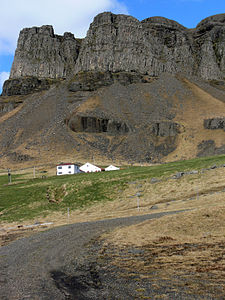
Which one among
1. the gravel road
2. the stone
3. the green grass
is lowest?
the green grass

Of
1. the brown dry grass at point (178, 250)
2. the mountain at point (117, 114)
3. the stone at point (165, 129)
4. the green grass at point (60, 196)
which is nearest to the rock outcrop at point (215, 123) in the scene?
the mountain at point (117, 114)

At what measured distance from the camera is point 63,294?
11.4 meters

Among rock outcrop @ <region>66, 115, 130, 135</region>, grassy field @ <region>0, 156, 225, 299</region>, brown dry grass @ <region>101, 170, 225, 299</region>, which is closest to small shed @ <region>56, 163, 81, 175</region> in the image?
grassy field @ <region>0, 156, 225, 299</region>

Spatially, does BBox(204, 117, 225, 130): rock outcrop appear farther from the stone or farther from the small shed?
the small shed

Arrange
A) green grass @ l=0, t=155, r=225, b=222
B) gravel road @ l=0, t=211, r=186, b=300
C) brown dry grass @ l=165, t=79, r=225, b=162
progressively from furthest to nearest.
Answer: brown dry grass @ l=165, t=79, r=225, b=162, green grass @ l=0, t=155, r=225, b=222, gravel road @ l=0, t=211, r=186, b=300

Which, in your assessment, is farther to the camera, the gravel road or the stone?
the stone

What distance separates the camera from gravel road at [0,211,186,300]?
11523 millimetres

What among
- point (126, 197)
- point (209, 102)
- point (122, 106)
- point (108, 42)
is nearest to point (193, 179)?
point (126, 197)

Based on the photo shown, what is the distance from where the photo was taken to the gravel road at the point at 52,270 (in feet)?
37.8

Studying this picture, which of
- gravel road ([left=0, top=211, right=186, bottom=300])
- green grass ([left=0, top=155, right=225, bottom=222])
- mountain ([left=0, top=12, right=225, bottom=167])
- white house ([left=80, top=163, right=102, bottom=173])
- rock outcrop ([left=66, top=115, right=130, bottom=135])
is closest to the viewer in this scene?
gravel road ([left=0, top=211, right=186, bottom=300])

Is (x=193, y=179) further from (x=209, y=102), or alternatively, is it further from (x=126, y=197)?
(x=209, y=102)

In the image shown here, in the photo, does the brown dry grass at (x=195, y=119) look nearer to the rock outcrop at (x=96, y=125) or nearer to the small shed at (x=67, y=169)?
the rock outcrop at (x=96, y=125)

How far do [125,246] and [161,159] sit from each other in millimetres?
109667

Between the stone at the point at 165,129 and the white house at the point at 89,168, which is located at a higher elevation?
the stone at the point at 165,129
